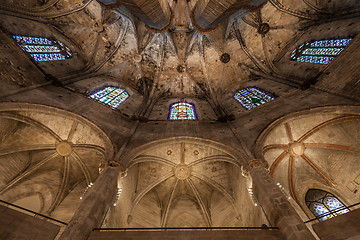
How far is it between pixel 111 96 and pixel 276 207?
452 inches

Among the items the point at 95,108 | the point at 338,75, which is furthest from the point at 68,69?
the point at 338,75

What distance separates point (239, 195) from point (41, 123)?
976 cm

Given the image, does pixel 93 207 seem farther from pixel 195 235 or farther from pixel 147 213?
pixel 147 213

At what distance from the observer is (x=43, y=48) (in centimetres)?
1194

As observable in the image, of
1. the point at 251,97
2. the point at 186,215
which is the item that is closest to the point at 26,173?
the point at 186,215

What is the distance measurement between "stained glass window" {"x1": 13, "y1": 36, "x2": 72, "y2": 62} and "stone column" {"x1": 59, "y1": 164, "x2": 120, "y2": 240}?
830 centimetres

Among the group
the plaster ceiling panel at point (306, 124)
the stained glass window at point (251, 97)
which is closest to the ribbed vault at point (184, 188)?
the plaster ceiling panel at point (306, 124)

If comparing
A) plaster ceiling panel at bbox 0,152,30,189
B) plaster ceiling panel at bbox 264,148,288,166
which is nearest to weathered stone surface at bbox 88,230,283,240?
plaster ceiling panel at bbox 264,148,288,166

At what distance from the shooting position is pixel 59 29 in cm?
1413

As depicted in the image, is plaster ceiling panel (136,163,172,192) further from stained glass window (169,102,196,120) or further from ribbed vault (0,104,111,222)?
stained glass window (169,102,196,120)

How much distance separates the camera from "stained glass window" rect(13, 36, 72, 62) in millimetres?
10550

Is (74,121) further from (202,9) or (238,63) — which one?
(238,63)

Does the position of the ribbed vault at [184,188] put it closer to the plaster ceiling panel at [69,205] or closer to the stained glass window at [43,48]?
the plaster ceiling panel at [69,205]

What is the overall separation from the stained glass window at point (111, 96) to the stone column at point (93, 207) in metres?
5.99
